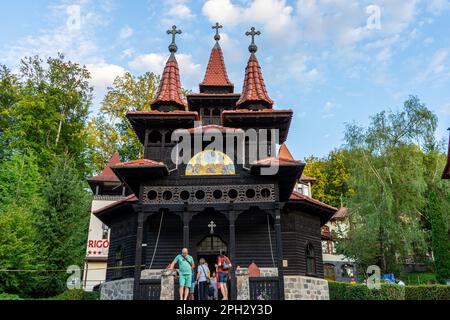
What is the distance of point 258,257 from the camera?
17438mm

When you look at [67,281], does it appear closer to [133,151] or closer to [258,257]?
[258,257]

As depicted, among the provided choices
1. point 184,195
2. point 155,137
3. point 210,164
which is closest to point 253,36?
point 155,137

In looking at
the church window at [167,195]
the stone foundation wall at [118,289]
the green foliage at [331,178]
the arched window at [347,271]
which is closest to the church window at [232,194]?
the church window at [167,195]

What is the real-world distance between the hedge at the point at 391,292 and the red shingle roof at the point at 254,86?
9.86m

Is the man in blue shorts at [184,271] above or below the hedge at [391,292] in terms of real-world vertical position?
above

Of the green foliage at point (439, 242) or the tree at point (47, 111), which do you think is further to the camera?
the tree at point (47, 111)

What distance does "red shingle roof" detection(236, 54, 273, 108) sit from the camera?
19906mm

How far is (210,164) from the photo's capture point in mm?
16016

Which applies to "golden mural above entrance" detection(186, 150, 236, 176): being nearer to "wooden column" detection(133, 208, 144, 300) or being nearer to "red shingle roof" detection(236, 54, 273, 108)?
"wooden column" detection(133, 208, 144, 300)

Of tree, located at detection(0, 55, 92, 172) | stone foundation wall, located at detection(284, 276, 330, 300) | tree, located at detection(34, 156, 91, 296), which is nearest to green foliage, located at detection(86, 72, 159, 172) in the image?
tree, located at detection(0, 55, 92, 172)

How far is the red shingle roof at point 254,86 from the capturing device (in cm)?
1991

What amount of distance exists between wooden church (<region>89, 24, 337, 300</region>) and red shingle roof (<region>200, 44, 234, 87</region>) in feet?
0.44

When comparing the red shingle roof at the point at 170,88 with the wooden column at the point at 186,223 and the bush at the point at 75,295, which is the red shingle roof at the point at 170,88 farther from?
the bush at the point at 75,295
